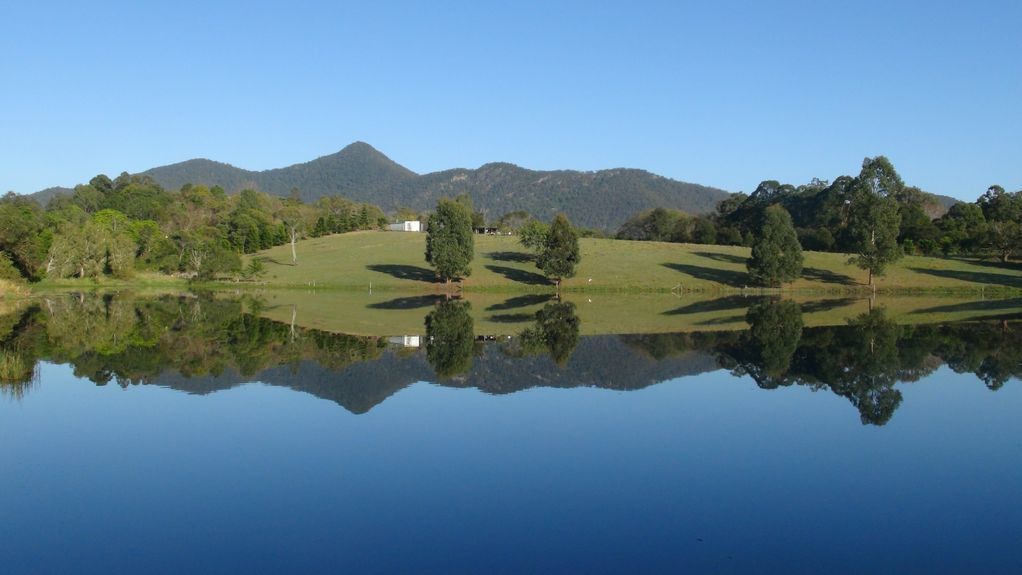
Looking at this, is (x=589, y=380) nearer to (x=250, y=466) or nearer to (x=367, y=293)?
(x=250, y=466)

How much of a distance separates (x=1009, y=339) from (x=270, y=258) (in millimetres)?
88080

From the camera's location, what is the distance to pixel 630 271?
8388 cm

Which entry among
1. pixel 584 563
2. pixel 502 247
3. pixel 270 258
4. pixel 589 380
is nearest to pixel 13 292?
pixel 270 258

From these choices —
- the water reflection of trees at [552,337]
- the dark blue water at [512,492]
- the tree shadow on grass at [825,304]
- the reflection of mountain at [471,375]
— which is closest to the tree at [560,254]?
the tree shadow on grass at [825,304]

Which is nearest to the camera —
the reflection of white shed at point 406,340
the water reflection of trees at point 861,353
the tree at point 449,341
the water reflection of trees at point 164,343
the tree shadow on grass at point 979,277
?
the water reflection of trees at point 861,353

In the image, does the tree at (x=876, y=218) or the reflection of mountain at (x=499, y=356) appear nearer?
the reflection of mountain at (x=499, y=356)

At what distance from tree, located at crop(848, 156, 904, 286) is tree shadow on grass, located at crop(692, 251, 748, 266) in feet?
48.8

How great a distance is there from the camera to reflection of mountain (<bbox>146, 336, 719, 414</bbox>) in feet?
77.5

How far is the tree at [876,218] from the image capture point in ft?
243

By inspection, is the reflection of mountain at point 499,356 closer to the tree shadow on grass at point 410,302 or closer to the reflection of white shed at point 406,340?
the reflection of white shed at point 406,340

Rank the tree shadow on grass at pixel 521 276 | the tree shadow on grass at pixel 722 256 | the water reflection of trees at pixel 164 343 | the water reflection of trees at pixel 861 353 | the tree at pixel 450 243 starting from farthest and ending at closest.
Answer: the tree shadow on grass at pixel 722 256
the tree shadow on grass at pixel 521 276
the tree at pixel 450 243
the water reflection of trees at pixel 164 343
the water reflection of trees at pixel 861 353

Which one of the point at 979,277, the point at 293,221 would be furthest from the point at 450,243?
the point at 979,277

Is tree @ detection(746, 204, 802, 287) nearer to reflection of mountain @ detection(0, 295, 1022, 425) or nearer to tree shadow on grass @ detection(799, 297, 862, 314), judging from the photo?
tree shadow on grass @ detection(799, 297, 862, 314)

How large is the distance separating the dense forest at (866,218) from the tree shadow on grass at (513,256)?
28.4 m
